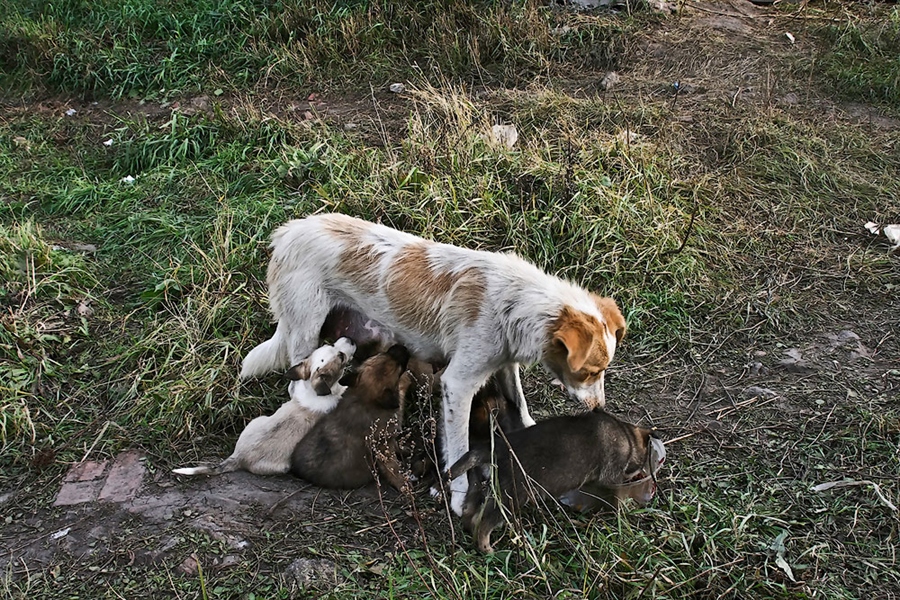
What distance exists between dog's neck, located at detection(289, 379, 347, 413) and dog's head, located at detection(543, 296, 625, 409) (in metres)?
1.19

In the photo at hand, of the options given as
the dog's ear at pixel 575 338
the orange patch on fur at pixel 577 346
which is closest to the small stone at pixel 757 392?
the orange patch on fur at pixel 577 346

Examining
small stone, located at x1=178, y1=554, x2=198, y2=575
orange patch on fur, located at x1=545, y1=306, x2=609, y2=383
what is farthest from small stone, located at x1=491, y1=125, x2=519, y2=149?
small stone, located at x1=178, y1=554, x2=198, y2=575

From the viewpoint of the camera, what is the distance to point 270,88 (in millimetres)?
8367

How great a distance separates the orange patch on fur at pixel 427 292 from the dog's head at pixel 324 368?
15.7 inches

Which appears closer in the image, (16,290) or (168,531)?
(168,531)

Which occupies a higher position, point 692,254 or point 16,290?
point 16,290

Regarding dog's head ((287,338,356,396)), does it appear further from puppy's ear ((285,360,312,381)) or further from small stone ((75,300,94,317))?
small stone ((75,300,94,317))

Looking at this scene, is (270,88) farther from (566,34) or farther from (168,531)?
(168,531)

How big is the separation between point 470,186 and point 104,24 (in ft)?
19.0

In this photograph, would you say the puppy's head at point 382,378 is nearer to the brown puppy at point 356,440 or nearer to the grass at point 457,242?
the brown puppy at point 356,440

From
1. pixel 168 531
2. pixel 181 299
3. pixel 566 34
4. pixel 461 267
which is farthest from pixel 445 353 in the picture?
pixel 566 34

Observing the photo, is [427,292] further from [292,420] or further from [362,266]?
[292,420]

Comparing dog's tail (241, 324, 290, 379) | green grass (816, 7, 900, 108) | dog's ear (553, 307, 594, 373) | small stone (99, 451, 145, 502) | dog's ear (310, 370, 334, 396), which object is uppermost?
dog's ear (553, 307, 594, 373)

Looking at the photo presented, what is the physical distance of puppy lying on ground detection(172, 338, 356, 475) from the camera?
161 inches
